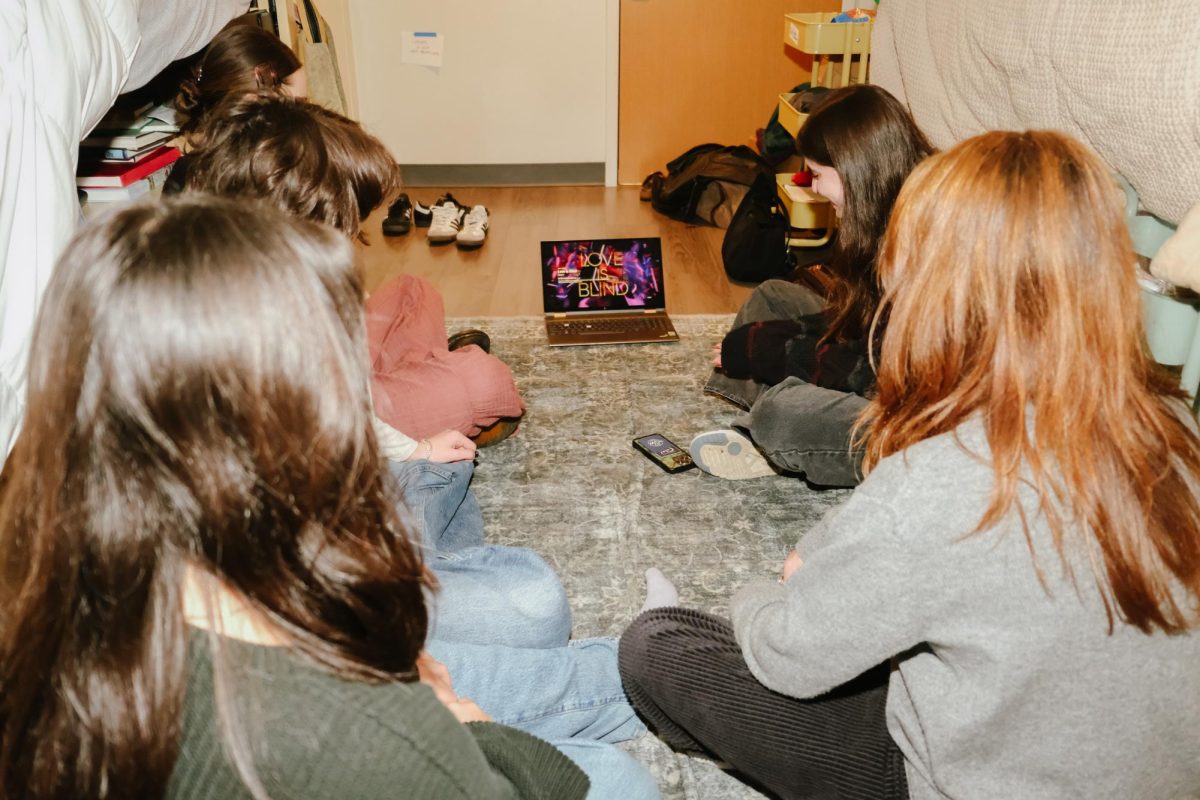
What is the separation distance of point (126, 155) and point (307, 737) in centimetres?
158

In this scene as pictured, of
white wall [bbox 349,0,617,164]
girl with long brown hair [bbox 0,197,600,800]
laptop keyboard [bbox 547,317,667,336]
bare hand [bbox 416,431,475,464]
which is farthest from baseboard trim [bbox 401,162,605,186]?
girl with long brown hair [bbox 0,197,600,800]

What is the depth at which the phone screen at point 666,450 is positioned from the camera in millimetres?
1715

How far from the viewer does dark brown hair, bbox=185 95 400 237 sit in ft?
4.17

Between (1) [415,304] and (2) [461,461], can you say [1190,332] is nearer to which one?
(2) [461,461]

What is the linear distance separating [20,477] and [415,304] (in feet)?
4.27

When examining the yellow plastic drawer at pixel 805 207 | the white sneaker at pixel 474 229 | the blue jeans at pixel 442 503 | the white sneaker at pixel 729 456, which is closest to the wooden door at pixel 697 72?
the white sneaker at pixel 474 229

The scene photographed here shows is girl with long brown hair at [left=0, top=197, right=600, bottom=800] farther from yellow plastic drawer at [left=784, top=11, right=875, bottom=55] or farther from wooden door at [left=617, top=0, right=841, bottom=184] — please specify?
wooden door at [left=617, top=0, right=841, bottom=184]

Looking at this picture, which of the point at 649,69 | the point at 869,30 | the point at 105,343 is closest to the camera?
the point at 105,343

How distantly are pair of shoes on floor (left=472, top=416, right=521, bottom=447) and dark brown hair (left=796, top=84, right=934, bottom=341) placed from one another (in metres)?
0.60

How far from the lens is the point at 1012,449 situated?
72cm

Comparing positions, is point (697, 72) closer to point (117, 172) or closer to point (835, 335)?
point (835, 335)

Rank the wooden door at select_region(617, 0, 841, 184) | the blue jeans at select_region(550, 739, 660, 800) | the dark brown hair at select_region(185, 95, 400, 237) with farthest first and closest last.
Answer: the wooden door at select_region(617, 0, 841, 184) < the dark brown hair at select_region(185, 95, 400, 237) < the blue jeans at select_region(550, 739, 660, 800)

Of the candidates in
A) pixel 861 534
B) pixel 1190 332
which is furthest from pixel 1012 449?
pixel 1190 332

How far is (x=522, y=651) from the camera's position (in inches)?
42.3
